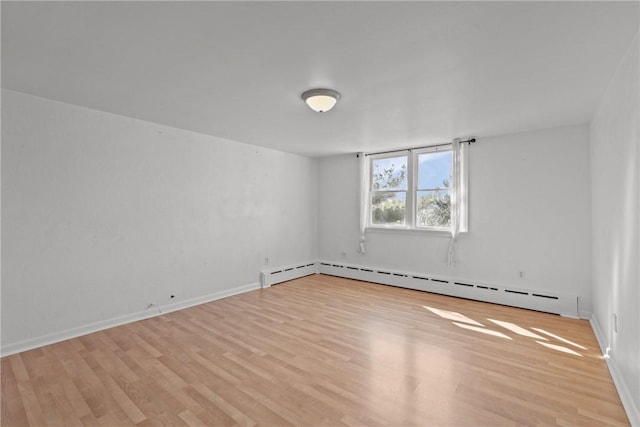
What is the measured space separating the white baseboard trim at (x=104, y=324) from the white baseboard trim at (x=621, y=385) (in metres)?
4.43

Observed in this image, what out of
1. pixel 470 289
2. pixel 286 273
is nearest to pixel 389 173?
pixel 470 289

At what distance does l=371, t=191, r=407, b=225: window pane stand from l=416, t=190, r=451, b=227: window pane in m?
0.30

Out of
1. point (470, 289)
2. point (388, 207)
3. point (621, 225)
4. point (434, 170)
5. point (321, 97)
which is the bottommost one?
point (470, 289)

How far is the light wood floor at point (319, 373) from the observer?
1976 millimetres

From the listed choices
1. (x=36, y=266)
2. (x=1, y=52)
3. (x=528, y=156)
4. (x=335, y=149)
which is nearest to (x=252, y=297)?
(x=36, y=266)

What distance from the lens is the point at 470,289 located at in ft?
15.3

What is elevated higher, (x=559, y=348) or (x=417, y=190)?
(x=417, y=190)

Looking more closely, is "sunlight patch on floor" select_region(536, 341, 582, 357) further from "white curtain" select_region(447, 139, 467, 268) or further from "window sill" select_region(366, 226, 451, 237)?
"window sill" select_region(366, 226, 451, 237)

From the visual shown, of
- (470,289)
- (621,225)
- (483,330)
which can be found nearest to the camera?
(621,225)

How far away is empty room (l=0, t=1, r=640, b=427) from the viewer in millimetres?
1919

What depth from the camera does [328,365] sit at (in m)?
2.61

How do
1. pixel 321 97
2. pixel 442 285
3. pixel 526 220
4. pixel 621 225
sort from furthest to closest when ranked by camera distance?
pixel 442 285, pixel 526 220, pixel 321 97, pixel 621 225

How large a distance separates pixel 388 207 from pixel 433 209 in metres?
0.85

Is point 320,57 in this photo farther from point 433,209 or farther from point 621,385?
point 433,209
